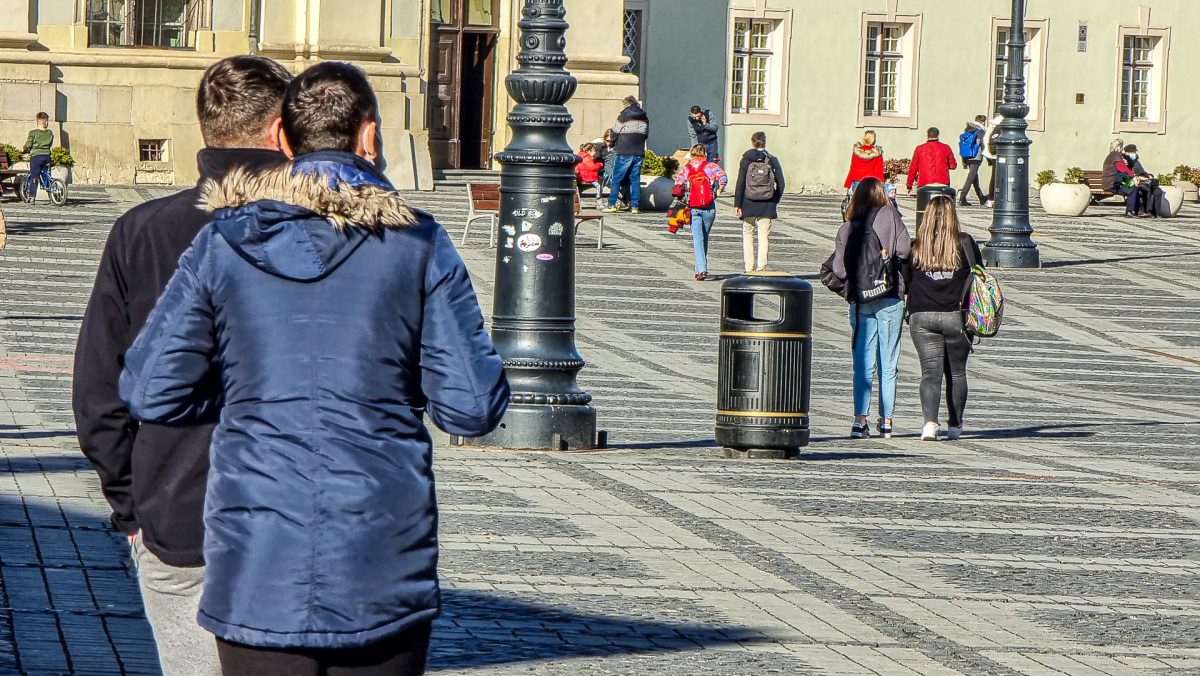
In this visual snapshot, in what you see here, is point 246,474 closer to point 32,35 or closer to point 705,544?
point 705,544

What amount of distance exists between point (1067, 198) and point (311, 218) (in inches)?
1304

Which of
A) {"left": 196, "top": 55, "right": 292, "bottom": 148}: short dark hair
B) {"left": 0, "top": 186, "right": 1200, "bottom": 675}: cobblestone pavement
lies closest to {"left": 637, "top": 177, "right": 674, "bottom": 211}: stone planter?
{"left": 0, "top": 186, "right": 1200, "bottom": 675}: cobblestone pavement

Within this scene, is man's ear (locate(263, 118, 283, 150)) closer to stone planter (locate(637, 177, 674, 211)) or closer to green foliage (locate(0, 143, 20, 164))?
green foliage (locate(0, 143, 20, 164))

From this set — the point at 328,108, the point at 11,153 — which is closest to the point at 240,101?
the point at 328,108

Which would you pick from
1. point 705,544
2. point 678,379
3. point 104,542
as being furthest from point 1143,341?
point 104,542

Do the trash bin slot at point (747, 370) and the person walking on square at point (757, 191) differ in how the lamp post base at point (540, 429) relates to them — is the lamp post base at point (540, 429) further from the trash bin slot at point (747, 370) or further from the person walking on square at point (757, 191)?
the person walking on square at point (757, 191)

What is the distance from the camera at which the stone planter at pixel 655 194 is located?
1258 inches

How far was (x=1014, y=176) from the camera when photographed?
27.1m

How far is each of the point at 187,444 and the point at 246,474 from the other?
0.39m

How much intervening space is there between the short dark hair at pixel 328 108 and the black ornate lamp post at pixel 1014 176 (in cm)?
2400

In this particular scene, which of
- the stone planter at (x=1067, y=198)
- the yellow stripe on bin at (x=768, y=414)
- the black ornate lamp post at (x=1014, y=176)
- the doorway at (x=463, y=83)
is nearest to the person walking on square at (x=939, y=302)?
the yellow stripe on bin at (x=768, y=414)

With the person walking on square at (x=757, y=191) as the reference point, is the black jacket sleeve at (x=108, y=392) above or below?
below

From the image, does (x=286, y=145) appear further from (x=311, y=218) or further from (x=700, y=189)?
(x=700, y=189)

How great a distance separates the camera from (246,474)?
3.49 metres
